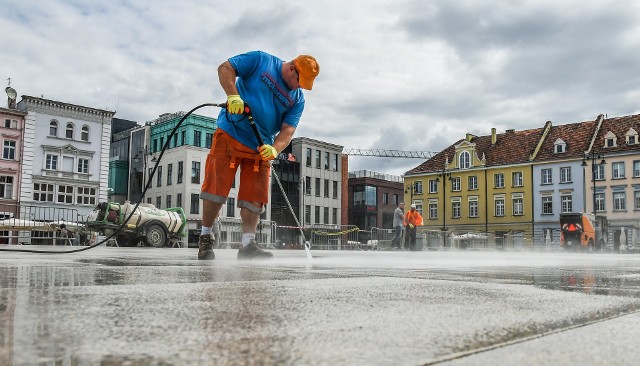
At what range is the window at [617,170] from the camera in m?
46.5

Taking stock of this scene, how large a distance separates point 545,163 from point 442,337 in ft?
174

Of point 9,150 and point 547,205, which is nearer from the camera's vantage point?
point 9,150

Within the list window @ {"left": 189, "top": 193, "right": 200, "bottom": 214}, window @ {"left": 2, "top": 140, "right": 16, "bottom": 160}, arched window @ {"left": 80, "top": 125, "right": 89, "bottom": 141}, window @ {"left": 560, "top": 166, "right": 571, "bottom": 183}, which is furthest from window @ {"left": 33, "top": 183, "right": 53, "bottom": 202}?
window @ {"left": 560, "top": 166, "right": 571, "bottom": 183}

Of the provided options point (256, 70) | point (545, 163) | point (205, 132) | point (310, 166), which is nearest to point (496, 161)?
point (545, 163)

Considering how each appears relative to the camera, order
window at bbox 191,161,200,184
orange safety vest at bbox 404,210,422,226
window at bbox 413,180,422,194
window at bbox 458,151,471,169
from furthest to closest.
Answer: window at bbox 413,180,422,194 < window at bbox 458,151,471,169 < window at bbox 191,161,200,184 < orange safety vest at bbox 404,210,422,226

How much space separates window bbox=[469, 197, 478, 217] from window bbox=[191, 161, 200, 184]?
26765 millimetres

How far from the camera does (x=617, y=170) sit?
46688mm

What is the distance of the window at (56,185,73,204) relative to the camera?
39750mm

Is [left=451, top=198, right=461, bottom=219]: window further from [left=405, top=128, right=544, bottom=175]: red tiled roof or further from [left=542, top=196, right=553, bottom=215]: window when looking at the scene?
[left=542, top=196, right=553, bottom=215]: window

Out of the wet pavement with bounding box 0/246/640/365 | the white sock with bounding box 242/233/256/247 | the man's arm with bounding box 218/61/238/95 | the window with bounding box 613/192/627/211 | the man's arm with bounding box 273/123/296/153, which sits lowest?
the wet pavement with bounding box 0/246/640/365

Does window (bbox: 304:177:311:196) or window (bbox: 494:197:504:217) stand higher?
window (bbox: 304:177:311:196)

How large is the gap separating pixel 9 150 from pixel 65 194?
467 centimetres

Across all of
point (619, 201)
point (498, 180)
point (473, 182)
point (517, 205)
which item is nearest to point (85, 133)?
point (473, 182)

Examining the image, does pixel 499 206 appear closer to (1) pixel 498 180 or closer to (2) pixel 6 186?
(1) pixel 498 180
